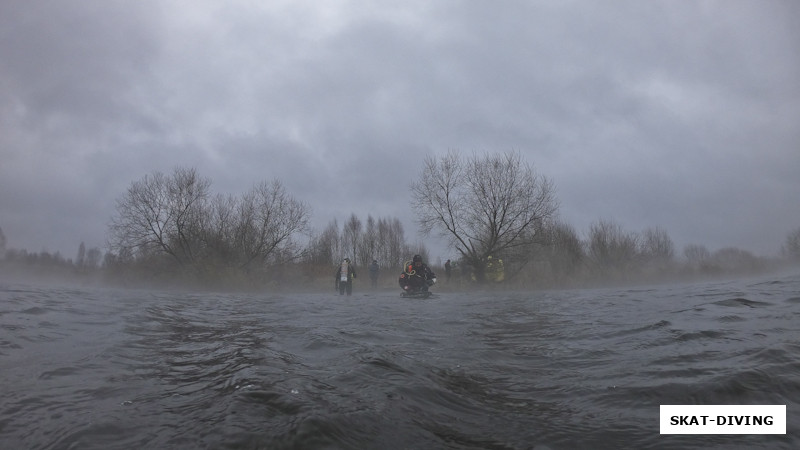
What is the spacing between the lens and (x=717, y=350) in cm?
449

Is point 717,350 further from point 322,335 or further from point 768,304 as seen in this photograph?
point 768,304

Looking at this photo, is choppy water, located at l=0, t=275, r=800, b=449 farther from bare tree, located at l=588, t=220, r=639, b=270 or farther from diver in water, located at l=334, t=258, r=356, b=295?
bare tree, located at l=588, t=220, r=639, b=270

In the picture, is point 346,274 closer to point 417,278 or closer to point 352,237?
point 417,278

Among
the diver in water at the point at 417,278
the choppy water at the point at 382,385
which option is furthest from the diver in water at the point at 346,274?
the choppy water at the point at 382,385

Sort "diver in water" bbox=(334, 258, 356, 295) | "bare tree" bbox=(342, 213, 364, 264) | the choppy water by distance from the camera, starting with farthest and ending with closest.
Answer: "bare tree" bbox=(342, 213, 364, 264) → "diver in water" bbox=(334, 258, 356, 295) → the choppy water

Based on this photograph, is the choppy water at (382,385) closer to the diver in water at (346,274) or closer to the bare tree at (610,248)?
the diver in water at (346,274)

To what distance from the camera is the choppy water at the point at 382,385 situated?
8.00 feet

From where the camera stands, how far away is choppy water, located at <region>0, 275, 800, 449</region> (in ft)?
8.00

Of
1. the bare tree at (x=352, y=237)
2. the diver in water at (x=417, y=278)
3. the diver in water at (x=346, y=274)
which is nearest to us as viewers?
the diver in water at (x=417, y=278)

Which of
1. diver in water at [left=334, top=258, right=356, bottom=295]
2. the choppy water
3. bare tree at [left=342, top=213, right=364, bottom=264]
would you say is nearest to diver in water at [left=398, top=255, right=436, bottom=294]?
diver in water at [left=334, top=258, right=356, bottom=295]

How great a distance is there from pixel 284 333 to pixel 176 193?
3631cm

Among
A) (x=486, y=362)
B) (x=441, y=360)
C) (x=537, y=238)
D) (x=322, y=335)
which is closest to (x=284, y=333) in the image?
(x=322, y=335)

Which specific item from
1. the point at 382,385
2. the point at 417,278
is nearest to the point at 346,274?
the point at 417,278

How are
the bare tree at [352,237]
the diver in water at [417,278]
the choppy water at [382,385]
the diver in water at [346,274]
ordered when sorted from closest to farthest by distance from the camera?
the choppy water at [382,385] → the diver in water at [417,278] → the diver in water at [346,274] → the bare tree at [352,237]
